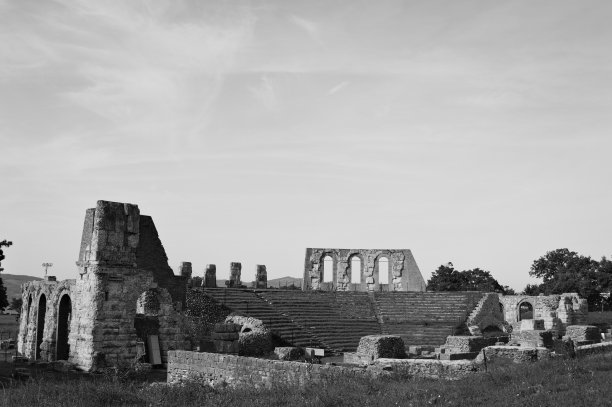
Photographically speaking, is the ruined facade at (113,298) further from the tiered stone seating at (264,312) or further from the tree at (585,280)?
the tree at (585,280)

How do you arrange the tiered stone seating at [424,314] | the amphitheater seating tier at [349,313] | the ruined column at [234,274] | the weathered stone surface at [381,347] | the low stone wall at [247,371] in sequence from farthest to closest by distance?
the ruined column at [234,274], the tiered stone seating at [424,314], the amphitheater seating tier at [349,313], the weathered stone surface at [381,347], the low stone wall at [247,371]

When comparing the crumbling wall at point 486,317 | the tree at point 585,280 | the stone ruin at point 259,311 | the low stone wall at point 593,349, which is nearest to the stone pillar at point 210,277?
the stone ruin at point 259,311

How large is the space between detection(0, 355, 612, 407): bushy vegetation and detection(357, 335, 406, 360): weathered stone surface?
456 centimetres

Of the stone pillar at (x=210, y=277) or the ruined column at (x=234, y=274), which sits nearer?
the stone pillar at (x=210, y=277)

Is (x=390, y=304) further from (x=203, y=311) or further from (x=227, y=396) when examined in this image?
(x=227, y=396)

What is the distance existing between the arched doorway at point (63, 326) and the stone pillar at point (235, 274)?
1275cm

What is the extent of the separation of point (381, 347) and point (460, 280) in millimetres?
43625

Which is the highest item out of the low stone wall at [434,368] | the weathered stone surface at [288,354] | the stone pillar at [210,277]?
the stone pillar at [210,277]

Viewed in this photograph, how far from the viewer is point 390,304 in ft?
117

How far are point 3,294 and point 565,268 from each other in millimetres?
53488

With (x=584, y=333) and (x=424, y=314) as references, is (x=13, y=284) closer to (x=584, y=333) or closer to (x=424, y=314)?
(x=424, y=314)

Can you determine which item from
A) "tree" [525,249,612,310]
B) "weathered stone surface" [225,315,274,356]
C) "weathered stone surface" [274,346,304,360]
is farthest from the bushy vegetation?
"tree" [525,249,612,310]

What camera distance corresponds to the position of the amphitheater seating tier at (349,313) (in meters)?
28.4

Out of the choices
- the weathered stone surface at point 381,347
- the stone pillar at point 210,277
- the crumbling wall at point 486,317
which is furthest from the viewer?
the crumbling wall at point 486,317
